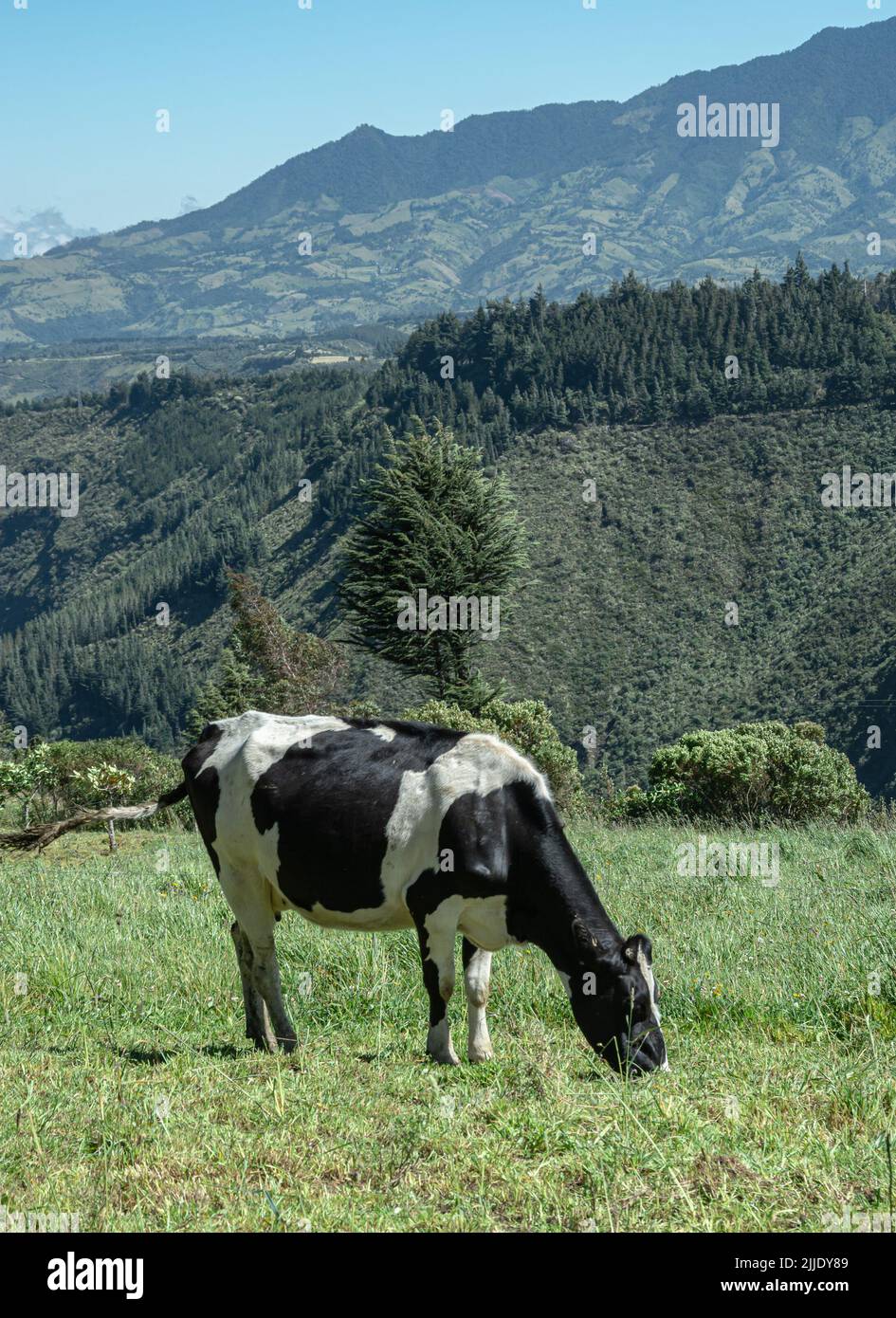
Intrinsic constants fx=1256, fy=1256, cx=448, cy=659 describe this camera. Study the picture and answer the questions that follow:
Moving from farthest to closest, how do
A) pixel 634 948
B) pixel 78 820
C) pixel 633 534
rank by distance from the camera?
pixel 633 534, pixel 78 820, pixel 634 948

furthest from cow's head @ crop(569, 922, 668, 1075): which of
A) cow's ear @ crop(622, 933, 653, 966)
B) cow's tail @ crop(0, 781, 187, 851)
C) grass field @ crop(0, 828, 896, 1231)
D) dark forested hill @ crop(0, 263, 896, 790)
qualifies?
dark forested hill @ crop(0, 263, 896, 790)

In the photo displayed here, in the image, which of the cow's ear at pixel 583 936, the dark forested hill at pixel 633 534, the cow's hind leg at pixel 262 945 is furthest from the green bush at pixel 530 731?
the dark forested hill at pixel 633 534

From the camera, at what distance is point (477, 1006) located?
7457 mm

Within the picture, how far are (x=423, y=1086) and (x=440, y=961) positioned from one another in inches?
31.1

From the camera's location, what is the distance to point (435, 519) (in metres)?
39.5

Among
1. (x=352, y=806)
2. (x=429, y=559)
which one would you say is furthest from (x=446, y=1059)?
(x=429, y=559)

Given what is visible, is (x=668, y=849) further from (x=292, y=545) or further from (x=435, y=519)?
(x=292, y=545)

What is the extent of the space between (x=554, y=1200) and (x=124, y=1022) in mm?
4190

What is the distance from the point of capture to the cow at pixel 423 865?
7.24 metres

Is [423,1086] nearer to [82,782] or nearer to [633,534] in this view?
[82,782]

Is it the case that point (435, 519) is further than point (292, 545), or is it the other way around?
point (292, 545)

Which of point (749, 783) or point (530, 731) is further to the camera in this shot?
point (530, 731)
